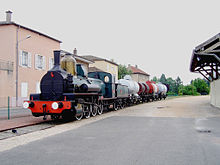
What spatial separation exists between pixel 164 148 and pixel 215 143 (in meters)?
1.71

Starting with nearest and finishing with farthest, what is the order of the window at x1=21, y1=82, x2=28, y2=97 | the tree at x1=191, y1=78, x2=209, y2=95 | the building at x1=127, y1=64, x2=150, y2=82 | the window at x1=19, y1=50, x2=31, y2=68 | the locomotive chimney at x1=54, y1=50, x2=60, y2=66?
the locomotive chimney at x1=54, y1=50, x2=60, y2=66 → the window at x1=21, y1=82, x2=28, y2=97 → the window at x1=19, y1=50, x2=31, y2=68 → the building at x1=127, y1=64, x2=150, y2=82 → the tree at x1=191, y1=78, x2=209, y2=95

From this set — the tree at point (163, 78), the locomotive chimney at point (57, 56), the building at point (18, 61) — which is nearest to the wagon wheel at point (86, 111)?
the locomotive chimney at point (57, 56)

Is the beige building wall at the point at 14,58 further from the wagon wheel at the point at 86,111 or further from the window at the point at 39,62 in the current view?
the wagon wheel at the point at 86,111

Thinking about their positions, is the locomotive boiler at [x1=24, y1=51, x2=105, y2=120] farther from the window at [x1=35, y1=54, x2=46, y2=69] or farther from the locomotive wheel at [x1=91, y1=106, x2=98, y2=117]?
the window at [x1=35, y1=54, x2=46, y2=69]

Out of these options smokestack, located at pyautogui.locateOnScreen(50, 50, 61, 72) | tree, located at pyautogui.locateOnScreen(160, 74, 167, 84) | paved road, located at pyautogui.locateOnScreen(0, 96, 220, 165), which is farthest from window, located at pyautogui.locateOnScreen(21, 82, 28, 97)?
tree, located at pyautogui.locateOnScreen(160, 74, 167, 84)

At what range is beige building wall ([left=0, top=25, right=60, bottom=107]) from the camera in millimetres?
23155

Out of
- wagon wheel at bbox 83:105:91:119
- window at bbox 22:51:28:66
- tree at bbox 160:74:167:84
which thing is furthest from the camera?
tree at bbox 160:74:167:84

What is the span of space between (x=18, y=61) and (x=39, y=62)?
12.5ft

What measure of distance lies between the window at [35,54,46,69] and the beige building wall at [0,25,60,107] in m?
0.23

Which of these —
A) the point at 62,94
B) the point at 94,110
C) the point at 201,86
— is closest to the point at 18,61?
the point at 94,110

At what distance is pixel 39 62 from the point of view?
2772cm

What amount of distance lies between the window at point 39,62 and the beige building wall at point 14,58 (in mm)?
229

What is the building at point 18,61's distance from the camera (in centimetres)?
2308

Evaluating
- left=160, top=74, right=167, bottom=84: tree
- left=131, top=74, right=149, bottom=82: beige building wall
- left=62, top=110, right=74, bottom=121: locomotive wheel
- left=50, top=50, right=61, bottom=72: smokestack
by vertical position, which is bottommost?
left=62, top=110, right=74, bottom=121: locomotive wheel
